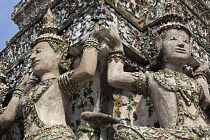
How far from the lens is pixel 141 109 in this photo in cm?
573

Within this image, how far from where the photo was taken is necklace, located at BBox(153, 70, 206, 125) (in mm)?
4996

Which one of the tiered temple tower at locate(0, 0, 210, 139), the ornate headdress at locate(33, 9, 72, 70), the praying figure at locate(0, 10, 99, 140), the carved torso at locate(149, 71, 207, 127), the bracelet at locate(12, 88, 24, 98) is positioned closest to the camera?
the carved torso at locate(149, 71, 207, 127)

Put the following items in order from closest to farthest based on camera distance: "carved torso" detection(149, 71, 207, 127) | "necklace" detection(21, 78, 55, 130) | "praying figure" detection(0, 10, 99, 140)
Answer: "carved torso" detection(149, 71, 207, 127)
"praying figure" detection(0, 10, 99, 140)
"necklace" detection(21, 78, 55, 130)

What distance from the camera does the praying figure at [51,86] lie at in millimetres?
5227

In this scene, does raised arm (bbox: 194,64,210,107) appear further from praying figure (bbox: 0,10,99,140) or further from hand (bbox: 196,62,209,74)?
praying figure (bbox: 0,10,99,140)

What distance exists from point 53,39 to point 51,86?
0.83 m

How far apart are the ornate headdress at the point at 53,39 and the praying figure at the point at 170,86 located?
69cm

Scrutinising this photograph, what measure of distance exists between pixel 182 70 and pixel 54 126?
186cm

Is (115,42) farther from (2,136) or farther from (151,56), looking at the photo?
(2,136)

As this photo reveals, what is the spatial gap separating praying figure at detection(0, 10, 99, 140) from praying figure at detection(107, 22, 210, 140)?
33cm

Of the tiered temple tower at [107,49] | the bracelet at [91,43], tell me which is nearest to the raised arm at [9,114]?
the tiered temple tower at [107,49]

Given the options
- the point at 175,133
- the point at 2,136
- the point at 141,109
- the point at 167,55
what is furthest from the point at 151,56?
the point at 2,136

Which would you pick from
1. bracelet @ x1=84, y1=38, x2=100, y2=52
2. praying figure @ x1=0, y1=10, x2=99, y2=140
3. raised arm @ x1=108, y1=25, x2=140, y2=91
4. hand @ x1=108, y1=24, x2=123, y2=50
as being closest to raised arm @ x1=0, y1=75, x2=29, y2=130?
praying figure @ x1=0, y1=10, x2=99, y2=140

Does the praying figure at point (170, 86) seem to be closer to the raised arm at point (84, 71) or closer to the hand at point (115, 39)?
the hand at point (115, 39)
